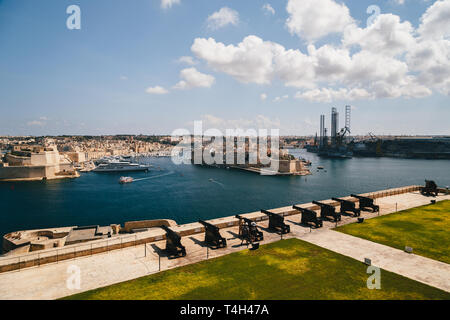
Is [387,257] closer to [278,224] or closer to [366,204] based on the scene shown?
[278,224]

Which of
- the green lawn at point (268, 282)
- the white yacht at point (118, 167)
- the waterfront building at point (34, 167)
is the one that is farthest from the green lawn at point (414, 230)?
the white yacht at point (118, 167)

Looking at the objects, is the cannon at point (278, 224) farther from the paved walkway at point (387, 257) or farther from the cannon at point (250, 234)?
the cannon at point (250, 234)

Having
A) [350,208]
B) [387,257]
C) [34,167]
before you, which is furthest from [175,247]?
[34,167]

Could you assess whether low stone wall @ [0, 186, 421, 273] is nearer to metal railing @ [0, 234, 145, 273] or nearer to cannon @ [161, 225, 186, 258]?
metal railing @ [0, 234, 145, 273]

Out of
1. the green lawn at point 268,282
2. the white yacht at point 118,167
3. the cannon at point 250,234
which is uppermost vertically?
the cannon at point 250,234

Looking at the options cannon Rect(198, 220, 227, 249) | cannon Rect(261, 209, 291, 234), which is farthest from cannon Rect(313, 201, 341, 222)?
cannon Rect(198, 220, 227, 249)
